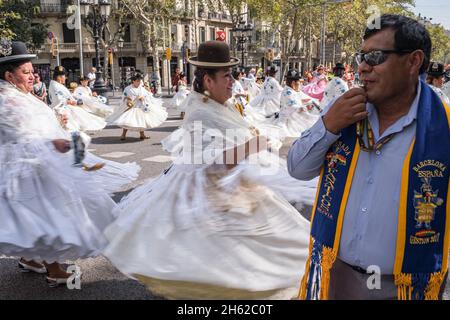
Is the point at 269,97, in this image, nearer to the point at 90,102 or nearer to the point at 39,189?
the point at 90,102

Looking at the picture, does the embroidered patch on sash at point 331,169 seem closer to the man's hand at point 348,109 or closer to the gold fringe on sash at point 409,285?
the man's hand at point 348,109

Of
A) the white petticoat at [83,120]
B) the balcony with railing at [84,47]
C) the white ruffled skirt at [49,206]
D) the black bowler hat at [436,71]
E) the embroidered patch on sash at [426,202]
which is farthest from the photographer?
the balcony with railing at [84,47]

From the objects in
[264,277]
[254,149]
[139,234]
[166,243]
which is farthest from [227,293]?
[254,149]

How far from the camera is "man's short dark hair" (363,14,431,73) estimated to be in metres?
1.81

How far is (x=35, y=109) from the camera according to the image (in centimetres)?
379

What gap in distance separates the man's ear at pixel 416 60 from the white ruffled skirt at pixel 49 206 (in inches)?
96.6

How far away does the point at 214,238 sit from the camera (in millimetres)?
2877

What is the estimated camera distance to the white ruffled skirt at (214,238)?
9.33 ft

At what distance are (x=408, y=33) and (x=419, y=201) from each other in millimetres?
651

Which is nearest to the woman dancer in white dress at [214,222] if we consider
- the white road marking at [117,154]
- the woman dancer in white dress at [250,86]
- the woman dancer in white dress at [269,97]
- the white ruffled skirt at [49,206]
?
the white ruffled skirt at [49,206]

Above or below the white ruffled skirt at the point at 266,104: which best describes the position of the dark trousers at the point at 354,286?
above

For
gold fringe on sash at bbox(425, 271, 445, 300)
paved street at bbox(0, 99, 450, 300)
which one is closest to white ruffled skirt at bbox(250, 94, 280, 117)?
paved street at bbox(0, 99, 450, 300)

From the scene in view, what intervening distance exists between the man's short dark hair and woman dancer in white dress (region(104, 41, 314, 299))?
1.36 meters
